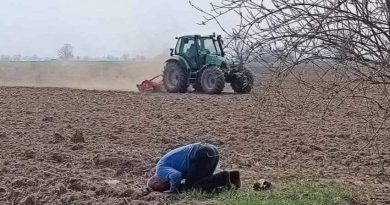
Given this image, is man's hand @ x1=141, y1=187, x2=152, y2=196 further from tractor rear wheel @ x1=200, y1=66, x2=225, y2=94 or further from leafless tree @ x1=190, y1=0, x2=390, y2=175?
tractor rear wheel @ x1=200, y1=66, x2=225, y2=94

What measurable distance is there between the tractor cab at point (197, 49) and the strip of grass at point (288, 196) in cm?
1578

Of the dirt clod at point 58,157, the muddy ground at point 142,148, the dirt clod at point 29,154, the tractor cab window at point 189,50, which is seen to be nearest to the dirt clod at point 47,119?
the muddy ground at point 142,148

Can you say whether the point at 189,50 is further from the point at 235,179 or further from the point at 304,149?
the point at 235,179

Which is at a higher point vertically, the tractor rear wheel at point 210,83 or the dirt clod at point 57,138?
the tractor rear wheel at point 210,83

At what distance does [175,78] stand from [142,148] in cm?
1376

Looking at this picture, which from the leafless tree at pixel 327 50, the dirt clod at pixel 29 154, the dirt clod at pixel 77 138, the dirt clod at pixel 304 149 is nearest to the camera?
the leafless tree at pixel 327 50

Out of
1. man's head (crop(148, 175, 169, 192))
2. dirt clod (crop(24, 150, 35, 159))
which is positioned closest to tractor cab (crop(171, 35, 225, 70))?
dirt clod (crop(24, 150, 35, 159))

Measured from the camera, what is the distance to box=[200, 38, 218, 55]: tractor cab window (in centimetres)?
2267

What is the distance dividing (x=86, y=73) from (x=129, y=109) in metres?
24.0

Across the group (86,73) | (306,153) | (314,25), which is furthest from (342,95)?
(86,73)

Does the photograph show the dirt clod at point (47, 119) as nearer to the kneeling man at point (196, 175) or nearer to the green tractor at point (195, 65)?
the kneeling man at point (196, 175)

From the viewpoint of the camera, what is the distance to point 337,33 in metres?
5.26

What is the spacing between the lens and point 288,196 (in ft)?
21.0

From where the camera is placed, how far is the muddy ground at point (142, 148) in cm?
707
